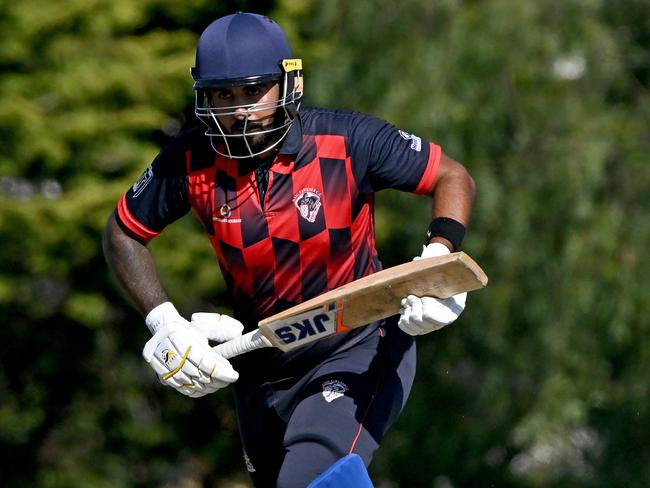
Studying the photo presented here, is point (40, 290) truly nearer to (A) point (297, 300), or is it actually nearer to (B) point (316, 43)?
(B) point (316, 43)

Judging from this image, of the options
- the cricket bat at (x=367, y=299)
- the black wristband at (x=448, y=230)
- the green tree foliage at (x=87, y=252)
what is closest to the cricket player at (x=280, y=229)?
the black wristband at (x=448, y=230)

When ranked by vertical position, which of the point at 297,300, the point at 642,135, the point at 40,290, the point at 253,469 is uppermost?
the point at 297,300

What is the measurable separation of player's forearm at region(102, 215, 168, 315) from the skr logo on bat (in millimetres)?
561

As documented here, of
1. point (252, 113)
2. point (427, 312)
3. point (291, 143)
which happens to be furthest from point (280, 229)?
point (427, 312)

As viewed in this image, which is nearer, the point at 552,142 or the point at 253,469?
the point at 253,469

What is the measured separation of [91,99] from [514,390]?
3.94m

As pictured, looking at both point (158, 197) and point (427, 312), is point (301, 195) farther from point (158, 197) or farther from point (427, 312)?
point (427, 312)

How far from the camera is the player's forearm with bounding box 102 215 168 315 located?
4.36m

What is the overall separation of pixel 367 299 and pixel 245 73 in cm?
82

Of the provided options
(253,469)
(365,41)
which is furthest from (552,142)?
(253,469)

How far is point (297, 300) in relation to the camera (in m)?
4.27

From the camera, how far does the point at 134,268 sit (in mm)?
4391

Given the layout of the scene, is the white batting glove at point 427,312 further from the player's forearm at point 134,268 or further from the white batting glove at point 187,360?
the player's forearm at point 134,268

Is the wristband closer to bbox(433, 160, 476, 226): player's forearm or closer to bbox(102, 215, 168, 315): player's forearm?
bbox(102, 215, 168, 315): player's forearm
